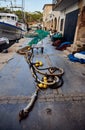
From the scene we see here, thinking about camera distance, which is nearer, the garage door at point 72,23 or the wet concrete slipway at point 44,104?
→ the wet concrete slipway at point 44,104

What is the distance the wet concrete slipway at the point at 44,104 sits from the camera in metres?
2.12

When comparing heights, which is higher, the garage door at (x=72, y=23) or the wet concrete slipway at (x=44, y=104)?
the garage door at (x=72, y=23)

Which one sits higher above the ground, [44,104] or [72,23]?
[72,23]

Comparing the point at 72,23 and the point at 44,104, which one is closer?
the point at 44,104

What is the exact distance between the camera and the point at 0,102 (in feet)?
8.68

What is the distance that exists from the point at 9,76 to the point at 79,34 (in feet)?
15.7

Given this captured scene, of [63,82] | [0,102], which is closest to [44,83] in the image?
[63,82]

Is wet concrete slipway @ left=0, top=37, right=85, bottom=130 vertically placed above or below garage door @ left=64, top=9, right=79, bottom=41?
below

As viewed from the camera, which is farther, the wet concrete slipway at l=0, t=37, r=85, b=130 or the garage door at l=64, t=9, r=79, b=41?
the garage door at l=64, t=9, r=79, b=41

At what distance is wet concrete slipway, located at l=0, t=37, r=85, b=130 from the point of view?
6.94ft

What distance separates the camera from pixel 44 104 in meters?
2.61

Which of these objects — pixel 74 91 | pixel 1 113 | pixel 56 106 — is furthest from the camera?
pixel 74 91

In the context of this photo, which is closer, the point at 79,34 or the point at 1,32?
the point at 79,34

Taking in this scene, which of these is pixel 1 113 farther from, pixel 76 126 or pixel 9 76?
pixel 9 76
